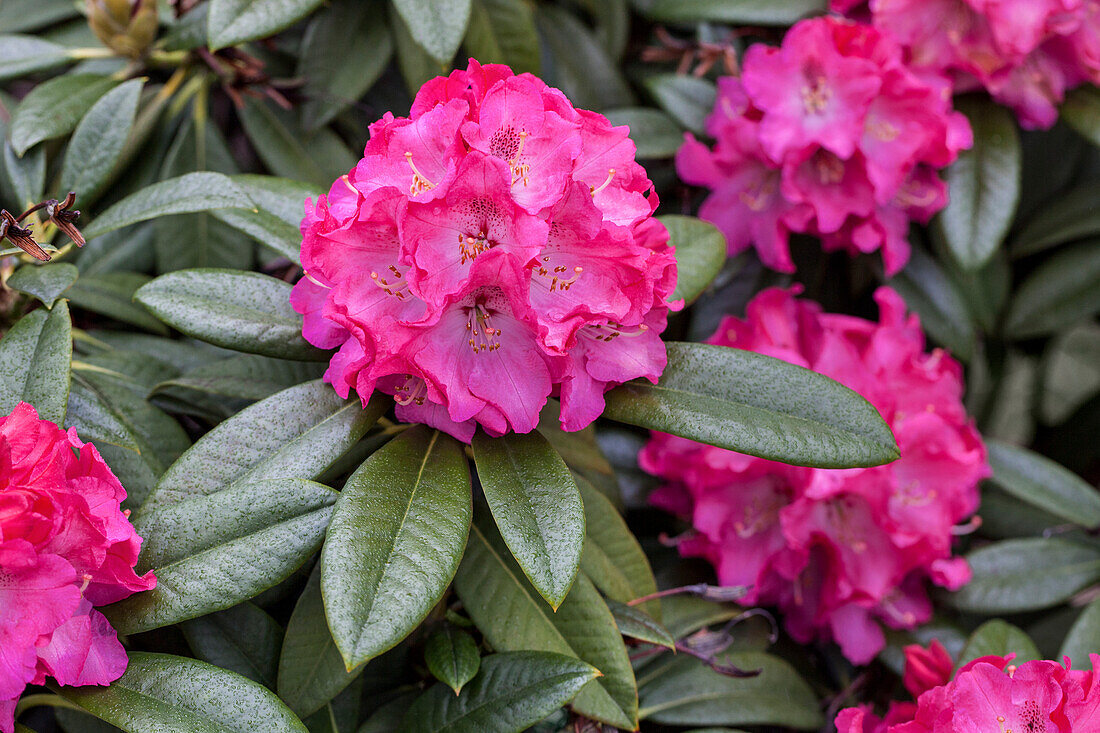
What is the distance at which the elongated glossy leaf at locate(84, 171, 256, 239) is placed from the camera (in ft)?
2.78

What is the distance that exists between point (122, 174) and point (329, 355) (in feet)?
2.10

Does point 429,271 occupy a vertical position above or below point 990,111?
above

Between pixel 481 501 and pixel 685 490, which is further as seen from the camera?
pixel 685 490

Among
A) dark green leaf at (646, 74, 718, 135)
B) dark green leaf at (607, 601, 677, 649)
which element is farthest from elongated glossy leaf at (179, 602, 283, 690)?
Answer: dark green leaf at (646, 74, 718, 135)

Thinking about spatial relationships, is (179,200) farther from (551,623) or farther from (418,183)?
(551,623)

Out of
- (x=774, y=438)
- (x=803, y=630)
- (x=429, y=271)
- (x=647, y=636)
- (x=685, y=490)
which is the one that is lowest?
(x=803, y=630)

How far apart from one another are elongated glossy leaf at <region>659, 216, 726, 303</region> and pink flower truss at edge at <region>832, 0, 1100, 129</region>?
1.60 ft

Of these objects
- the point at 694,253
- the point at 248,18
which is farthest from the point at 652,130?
the point at 248,18

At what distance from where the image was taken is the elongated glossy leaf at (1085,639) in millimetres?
1062

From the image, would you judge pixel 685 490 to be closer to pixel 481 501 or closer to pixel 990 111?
pixel 481 501

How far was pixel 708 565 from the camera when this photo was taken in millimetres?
1237

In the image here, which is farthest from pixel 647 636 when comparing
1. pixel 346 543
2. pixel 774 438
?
pixel 346 543

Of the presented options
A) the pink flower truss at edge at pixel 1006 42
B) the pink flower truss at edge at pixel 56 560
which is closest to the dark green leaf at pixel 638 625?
the pink flower truss at edge at pixel 56 560

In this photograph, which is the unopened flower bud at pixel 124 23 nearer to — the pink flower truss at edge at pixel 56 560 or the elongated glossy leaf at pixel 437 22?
the elongated glossy leaf at pixel 437 22
